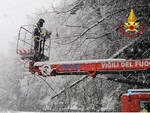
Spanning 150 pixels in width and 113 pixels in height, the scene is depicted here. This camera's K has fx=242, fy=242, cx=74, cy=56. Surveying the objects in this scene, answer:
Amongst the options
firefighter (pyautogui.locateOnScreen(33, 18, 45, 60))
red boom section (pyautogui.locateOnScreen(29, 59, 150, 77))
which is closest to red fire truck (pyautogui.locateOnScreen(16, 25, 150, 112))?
red boom section (pyautogui.locateOnScreen(29, 59, 150, 77))

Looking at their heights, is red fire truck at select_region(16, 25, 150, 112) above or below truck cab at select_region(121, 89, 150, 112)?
above

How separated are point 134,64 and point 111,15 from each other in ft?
15.1

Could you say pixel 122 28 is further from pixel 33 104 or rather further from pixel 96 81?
pixel 33 104

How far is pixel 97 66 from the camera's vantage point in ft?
19.6

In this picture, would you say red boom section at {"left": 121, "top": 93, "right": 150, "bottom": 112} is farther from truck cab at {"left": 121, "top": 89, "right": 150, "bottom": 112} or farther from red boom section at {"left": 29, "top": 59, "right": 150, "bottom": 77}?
red boom section at {"left": 29, "top": 59, "right": 150, "bottom": 77}

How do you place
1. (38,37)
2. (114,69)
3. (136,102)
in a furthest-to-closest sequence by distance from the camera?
1. (38,37)
2. (136,102)
3. (114,69)

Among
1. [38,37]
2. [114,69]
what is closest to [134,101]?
[114,69]

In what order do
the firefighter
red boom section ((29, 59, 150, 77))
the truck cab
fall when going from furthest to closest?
the firefighter < the truck cab < red boom section ((29, 59, 150, 77))

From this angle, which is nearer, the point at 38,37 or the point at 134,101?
the point at 134,101

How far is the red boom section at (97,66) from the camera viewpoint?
18.6 ft

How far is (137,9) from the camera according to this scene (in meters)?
9.55

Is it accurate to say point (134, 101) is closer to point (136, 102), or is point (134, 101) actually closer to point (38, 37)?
point (136, 102)

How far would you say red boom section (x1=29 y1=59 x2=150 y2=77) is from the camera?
223 inches

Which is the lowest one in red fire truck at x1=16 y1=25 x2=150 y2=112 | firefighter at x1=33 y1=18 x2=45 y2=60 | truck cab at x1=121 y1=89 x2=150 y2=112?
truck cab at x1=121 y1=89 x2=150 y2=112
